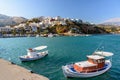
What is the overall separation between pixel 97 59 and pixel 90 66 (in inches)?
78.8

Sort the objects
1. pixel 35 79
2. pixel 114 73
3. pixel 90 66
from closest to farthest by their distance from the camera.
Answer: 1. pixel 35 79
2. pixel 90 66
3. pixel 114 73

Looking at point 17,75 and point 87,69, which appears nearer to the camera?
point 17,75

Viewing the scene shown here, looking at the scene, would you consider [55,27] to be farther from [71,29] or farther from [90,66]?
[90,66]

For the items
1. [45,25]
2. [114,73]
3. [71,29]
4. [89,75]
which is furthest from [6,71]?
[45,25]

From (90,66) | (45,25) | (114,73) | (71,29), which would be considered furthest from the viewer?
(45,25)

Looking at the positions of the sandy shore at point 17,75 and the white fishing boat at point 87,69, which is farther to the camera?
the white fishing boat at point 87,69

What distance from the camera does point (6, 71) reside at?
2959cm

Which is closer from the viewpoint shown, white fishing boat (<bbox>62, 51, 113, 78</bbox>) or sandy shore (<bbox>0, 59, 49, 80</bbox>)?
sandy shore (<bbox>0, 59, 49, 80</bbox>)

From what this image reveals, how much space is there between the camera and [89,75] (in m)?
31.2

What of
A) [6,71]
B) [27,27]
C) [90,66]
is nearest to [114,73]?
[90,66]

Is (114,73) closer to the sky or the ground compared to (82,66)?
closer to the ground

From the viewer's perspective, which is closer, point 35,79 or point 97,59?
point 35,79

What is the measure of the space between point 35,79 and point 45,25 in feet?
568

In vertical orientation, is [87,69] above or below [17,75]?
below
